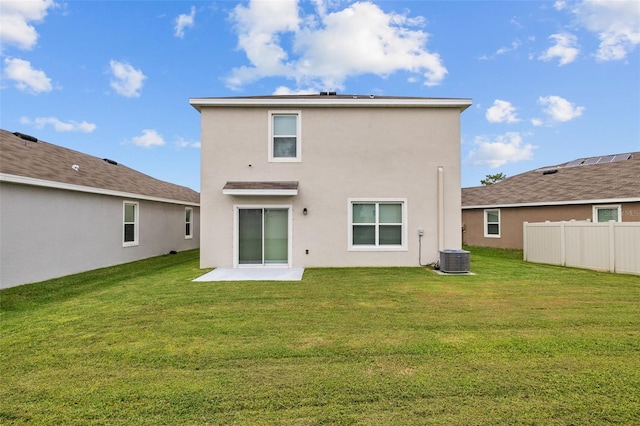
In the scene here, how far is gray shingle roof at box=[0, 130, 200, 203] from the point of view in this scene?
8.49 meters

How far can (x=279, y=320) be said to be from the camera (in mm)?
4996

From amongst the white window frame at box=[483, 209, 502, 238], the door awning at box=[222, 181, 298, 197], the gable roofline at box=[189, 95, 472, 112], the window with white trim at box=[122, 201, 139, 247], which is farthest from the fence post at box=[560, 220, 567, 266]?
the window with white trim at box=[122, 201, 139, 247]

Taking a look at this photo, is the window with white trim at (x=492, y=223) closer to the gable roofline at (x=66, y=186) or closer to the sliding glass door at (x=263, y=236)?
the sliding glass door at (x=263, y=236)

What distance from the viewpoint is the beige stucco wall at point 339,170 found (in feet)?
33.2

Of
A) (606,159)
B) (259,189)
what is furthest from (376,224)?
(606,159)

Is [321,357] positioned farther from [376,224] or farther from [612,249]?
[612,249]

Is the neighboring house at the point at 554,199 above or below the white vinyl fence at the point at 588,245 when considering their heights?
above

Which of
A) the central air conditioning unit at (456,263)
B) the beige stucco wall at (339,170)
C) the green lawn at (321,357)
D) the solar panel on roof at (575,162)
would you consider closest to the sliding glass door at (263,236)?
the beige stucco wall at (339,170)

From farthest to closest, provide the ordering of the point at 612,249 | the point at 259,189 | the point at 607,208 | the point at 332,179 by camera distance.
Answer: the point at 607,208
the point at 332,179
the point at 259,189
the point at 612,249

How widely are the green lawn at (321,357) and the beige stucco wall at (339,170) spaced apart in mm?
3363

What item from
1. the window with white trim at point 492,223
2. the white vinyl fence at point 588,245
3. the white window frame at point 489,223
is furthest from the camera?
the window with white trim at point 492,223

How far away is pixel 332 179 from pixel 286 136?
2.24 meters

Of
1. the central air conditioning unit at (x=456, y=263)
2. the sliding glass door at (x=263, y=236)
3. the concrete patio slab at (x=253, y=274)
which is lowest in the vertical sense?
the concrete patio slab at (x=253, y=274)

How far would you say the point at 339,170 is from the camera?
1030 cm
